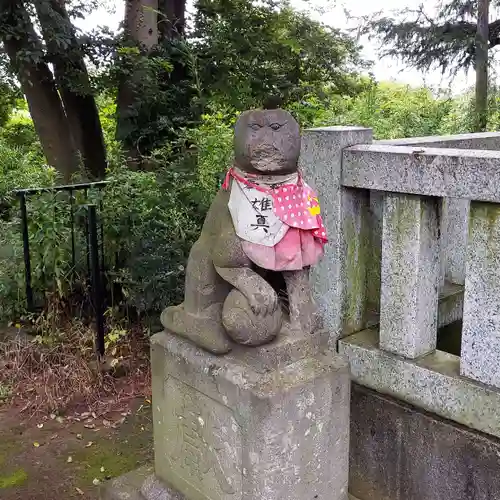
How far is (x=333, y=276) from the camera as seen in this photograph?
10.2ft

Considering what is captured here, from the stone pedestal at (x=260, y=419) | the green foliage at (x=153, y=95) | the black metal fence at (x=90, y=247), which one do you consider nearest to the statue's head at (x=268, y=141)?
the stone pedestal at (x=260, y=419)

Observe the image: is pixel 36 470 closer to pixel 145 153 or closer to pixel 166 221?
pixel 166 221

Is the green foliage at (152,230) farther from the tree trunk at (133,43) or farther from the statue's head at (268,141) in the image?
the statue's head at (268,141)

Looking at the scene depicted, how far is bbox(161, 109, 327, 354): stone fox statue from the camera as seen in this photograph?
223cm

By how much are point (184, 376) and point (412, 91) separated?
26.8ft

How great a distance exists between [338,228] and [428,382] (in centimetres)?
85

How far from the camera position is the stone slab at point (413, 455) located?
Answer: 8.85ft

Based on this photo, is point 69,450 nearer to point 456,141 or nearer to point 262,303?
point 262,303

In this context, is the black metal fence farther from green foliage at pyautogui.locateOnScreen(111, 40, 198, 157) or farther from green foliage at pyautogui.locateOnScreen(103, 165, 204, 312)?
green foliage at pyautogui.locateOnScreen(111, 40, 198, 157)

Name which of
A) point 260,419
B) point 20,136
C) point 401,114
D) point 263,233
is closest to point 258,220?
point 263,233

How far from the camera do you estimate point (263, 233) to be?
88.7 inches

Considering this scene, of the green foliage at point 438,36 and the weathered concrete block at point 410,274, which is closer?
the weathered concrete block at point 410,274

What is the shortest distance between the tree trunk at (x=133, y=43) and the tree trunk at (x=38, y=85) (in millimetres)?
620

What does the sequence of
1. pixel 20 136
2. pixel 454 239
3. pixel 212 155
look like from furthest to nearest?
pixel 20 136 → pixel 212 155 → pixel 454 239
